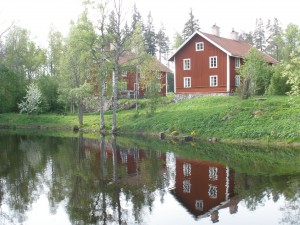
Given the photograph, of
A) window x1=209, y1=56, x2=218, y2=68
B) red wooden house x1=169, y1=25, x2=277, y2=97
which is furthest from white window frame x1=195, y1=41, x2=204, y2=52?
window x1=209, y1=56, x2=218, y2=68

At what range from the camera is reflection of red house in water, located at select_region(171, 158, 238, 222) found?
11.7 meters

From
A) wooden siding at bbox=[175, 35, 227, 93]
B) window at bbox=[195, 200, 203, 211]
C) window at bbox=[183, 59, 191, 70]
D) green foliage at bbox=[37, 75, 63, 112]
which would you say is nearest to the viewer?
window at bbox=[195, 200, 203, 211]

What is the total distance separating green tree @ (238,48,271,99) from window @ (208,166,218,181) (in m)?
20.9

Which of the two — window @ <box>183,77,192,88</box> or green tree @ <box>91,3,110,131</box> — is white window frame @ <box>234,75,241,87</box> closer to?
window @ <box>183,77,192,88</box>

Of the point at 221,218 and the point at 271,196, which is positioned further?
the point at 271,196

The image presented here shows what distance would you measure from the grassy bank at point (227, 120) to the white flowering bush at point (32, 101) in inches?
465

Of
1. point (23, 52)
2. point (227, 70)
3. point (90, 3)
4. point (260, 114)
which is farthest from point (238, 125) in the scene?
point (23, 52)

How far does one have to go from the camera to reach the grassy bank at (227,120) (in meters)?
26.6

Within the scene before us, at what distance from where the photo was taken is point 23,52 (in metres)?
57.3

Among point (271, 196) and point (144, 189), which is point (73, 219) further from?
point (271, 196)

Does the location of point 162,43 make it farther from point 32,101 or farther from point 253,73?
point 253,73

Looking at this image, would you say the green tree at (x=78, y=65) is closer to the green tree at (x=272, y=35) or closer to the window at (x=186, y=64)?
the window at (x=186, y=64)

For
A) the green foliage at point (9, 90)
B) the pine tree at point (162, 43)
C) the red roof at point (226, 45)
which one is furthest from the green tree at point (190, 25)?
the green foliage at point (9, 90)

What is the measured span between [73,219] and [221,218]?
4371 millimetres
